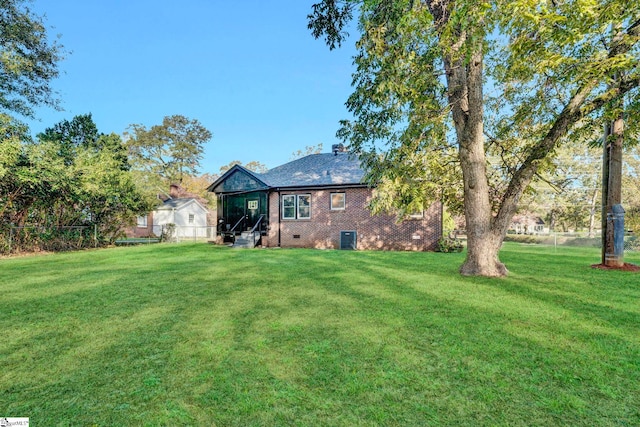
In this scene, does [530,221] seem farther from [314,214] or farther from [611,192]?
[611,192]

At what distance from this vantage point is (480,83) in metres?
7.07

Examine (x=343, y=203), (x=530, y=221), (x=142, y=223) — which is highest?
(x=343, y=203)

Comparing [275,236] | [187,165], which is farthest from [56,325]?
[187,165]

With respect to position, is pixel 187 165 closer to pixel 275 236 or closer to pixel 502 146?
pixel 275 236

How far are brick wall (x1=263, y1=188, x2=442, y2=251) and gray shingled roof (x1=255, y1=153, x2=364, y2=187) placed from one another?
55 centimetres

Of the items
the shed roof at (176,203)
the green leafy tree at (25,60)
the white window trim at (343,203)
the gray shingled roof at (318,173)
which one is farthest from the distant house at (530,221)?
the green leafy tree at (25,60)

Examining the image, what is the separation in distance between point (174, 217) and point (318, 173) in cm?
2063

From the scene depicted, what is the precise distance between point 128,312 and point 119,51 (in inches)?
801

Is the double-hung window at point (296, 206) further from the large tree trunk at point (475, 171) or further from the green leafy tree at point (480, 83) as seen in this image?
the large tree trunk at point (475, 171)

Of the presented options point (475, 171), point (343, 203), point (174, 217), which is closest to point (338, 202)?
point (343, 203)

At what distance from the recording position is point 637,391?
89.3 inches

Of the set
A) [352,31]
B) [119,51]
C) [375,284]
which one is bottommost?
[375,284]

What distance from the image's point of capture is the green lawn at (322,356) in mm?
2039

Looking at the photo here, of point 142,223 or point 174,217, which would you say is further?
point 174,217
